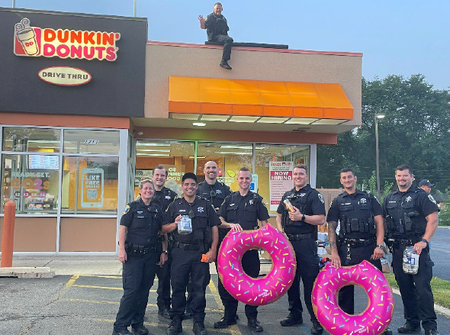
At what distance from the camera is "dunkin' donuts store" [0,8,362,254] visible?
355 inches

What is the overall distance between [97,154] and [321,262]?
6178 millimetres

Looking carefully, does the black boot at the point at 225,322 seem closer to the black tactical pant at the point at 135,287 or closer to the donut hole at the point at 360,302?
the black tactical pant at the point at 135,287

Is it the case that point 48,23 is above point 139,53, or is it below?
above

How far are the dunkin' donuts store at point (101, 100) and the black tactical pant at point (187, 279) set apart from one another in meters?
4.58

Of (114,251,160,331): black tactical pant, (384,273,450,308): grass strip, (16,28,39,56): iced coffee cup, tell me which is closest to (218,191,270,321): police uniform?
(114,251,160,331): black tactical pant

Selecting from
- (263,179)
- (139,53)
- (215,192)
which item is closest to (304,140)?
(263,179)

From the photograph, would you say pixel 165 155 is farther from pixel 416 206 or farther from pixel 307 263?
pixel 416 206

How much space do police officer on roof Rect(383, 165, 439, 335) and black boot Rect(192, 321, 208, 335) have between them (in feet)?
7.45

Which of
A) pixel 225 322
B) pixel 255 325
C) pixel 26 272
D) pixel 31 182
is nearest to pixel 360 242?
pixel 255 325

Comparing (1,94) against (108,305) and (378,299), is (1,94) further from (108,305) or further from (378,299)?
(378,299)

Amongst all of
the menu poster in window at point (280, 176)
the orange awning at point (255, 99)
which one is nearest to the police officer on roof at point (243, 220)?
the orange awning at point (255, 99)

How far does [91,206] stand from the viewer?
9.42 metres

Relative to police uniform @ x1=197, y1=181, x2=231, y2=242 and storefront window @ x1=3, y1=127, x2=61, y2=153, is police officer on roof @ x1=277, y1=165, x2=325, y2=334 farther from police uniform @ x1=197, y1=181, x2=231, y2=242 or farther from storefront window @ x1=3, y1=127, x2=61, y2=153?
storefront window @ x1=3, y1=127, x2=61, y2=153

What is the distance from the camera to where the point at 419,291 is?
4.63 metres
